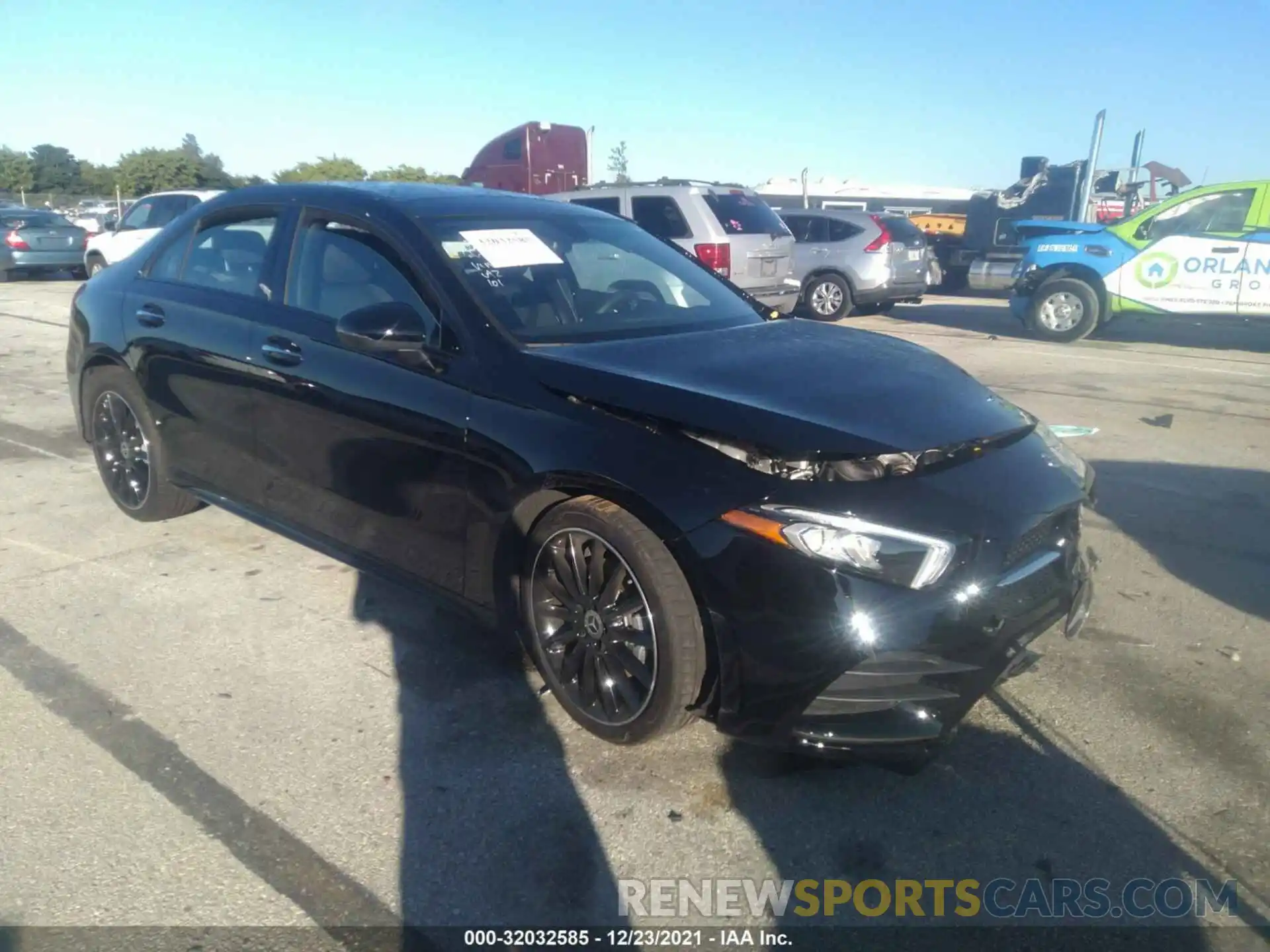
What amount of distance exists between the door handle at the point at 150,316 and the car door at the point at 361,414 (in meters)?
0.87

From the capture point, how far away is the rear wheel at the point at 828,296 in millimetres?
14742

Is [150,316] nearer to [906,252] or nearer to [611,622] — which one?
[611,622]

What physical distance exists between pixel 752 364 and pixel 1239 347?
1180cm

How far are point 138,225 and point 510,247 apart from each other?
15.0 meters

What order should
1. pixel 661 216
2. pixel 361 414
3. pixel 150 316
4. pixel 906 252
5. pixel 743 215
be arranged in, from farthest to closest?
1. pixel 906 252
2. pixel 743 215
3. pixel 661 216
4. pixel 150 316
5. pixel 361 414

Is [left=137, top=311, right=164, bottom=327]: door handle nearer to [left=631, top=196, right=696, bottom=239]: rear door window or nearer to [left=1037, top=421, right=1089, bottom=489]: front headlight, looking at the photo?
[left=1037, top=421, right=1089, bottom=489]: front headlight

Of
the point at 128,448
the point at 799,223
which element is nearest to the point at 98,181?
the point at 799,223

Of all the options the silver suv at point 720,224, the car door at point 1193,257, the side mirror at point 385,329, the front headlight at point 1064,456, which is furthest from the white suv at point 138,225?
the front headlight at point 1064,456

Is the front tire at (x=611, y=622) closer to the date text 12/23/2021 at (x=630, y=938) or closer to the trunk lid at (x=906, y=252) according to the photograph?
the date text 12/23/2021 at (x=630, y=938)

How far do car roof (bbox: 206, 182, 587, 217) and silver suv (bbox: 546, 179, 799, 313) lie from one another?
7.23m

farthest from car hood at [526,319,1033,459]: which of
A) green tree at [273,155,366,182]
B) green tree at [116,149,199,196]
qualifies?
green tree at [116,149,199,196]

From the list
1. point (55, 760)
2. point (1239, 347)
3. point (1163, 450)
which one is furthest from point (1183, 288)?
point (55, 760)

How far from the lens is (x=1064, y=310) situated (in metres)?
12.8

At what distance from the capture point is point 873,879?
2590mm
